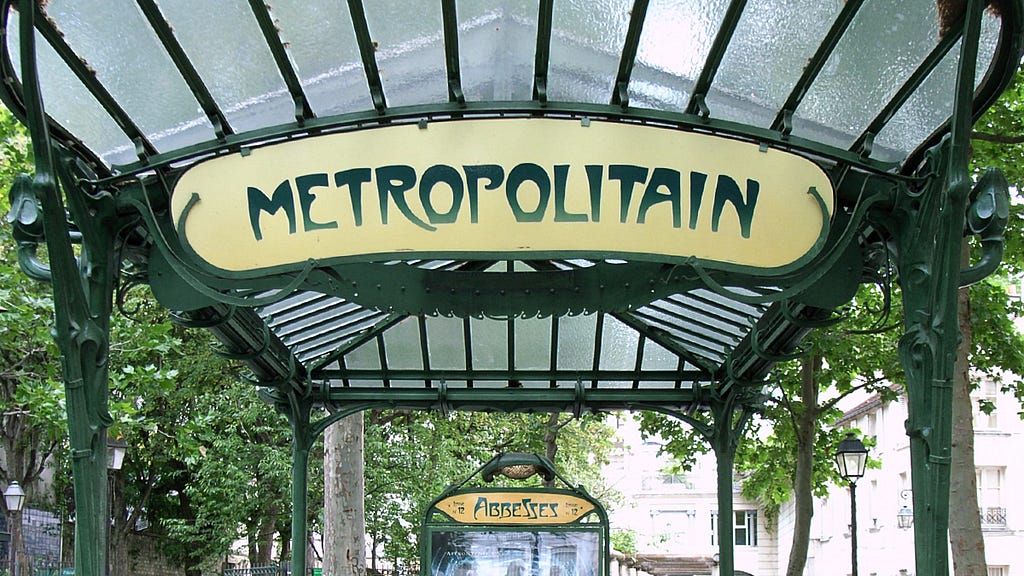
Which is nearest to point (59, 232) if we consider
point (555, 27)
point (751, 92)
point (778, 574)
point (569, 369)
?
point (555, 27)

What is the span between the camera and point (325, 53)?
5.73 meters

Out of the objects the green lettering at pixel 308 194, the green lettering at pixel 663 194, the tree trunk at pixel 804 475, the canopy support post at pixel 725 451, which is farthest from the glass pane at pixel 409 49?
the tree trunk at pixel 804 475

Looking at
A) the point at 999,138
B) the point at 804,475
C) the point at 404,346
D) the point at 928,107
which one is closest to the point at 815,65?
the point at 928,107

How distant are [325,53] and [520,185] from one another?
1.23 metres

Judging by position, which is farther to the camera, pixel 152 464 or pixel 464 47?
pixel 152 464

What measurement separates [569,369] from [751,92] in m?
4.86

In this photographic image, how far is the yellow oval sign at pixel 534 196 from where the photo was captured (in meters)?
5.50

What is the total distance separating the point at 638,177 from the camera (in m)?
5.52

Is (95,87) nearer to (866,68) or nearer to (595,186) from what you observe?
(595,186)

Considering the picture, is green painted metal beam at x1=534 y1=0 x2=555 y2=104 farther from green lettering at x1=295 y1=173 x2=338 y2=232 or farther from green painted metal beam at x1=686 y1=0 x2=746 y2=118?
green lettering at x1=295 y1=173 x2=338 y2=232

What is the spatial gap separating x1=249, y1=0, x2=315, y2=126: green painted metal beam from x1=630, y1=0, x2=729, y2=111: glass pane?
1729mm

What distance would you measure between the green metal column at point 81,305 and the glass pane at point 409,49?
1.62m

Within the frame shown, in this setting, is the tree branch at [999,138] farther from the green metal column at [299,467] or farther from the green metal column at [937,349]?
the green metal column at [937,349]

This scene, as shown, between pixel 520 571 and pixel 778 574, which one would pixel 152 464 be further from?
pixel 778 574
